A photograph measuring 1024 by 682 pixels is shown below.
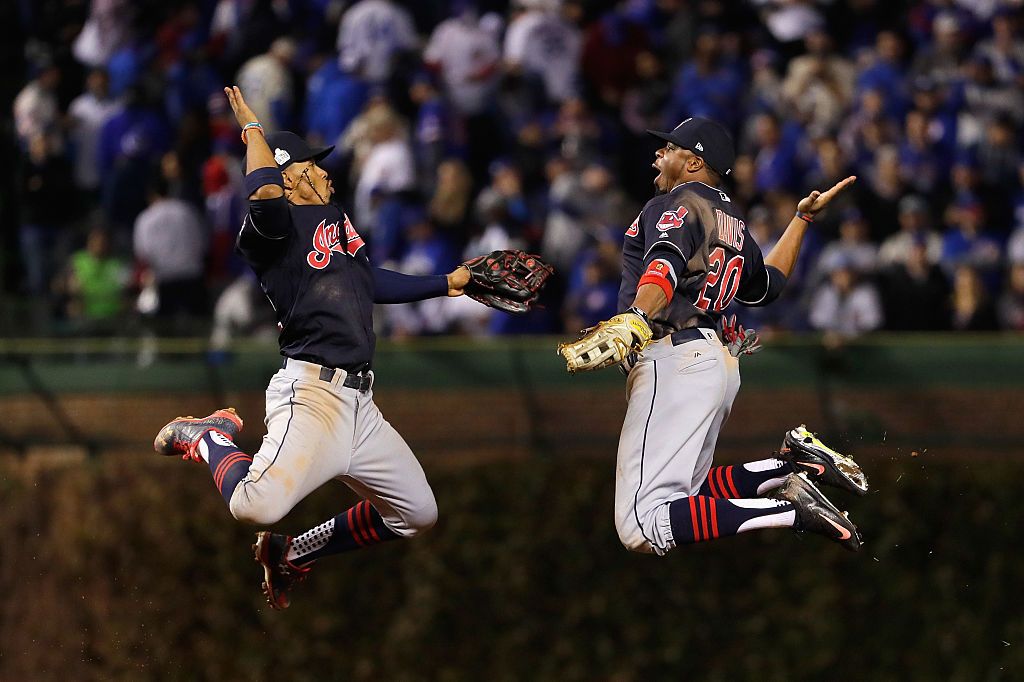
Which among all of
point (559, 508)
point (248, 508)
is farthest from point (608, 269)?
point (248, 508)

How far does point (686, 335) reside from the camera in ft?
23.0

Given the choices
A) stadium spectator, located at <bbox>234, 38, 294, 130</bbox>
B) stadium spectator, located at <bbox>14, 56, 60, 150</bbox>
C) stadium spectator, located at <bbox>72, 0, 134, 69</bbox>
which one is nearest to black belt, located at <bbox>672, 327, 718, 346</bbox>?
stadium spectator, located at <bbox>234, 38, 294, 130</bbox>

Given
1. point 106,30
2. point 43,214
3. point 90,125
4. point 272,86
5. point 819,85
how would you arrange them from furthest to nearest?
1. point 106,30
2. point 90,125
3. point 272,86
4. point 43,214
5. point 819,85

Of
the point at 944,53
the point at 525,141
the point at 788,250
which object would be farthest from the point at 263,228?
the point at 944,53

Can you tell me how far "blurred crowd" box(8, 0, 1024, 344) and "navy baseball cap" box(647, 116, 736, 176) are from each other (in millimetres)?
3942

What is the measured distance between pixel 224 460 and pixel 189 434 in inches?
12.2

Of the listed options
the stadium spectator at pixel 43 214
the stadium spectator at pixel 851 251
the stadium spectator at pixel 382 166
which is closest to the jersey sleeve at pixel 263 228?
the stadium spectator at pixel 851 251

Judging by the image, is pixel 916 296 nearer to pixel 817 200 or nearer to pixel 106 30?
pixel 817 200

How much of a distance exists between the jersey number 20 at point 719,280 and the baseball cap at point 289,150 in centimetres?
161

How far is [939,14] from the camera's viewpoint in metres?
12.9

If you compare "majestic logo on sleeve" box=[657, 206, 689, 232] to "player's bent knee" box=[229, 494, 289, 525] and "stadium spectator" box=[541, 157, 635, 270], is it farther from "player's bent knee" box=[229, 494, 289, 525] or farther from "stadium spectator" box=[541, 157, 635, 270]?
"stadium spectator" box=[541, 157, 635, 270]

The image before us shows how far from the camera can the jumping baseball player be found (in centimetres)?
673

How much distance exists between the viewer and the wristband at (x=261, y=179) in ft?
21.5

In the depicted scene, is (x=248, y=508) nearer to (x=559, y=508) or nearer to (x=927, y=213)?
(x=559, y=508)
